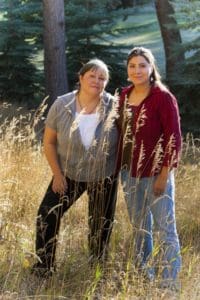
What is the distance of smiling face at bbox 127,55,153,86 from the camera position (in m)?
3.70

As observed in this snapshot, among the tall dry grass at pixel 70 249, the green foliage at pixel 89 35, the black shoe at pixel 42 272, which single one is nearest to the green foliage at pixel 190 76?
the green foliage at pixel 89 35

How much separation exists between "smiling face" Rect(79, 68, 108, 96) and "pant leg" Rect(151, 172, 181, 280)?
0.81 m

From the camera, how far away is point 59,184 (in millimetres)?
3852

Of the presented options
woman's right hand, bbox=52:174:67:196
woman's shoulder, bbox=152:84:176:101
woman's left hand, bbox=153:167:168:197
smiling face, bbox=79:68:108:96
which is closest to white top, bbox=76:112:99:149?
smiling face, bbox=79:68:108:96

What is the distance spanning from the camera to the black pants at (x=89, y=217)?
153 inches

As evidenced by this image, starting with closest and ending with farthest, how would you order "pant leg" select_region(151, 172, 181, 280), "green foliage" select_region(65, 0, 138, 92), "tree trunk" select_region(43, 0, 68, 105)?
"pant leg" select_region(151, 172, 181, 280) → "tree trunk" select_region(43, 0, 68, 105) → "green foliage" select_region(65, 0, 138, 92)

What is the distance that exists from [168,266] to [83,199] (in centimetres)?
190

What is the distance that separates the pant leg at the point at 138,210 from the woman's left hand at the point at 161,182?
0.08m

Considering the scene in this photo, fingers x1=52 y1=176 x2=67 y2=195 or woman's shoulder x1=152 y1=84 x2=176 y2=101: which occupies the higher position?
woman's shoulder x1=152 y1=84 x2=176 y2=101

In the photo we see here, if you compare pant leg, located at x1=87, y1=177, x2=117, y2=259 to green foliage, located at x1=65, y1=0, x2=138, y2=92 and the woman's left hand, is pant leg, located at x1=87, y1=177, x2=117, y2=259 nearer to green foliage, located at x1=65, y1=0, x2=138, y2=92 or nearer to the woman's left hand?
the woman's left hand

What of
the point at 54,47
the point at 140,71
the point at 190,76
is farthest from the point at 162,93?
the point at 54,47

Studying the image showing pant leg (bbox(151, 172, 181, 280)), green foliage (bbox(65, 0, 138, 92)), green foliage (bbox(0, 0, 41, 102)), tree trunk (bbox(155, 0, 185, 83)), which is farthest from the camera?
green foliage (bbox(0, 0, 41, 102))

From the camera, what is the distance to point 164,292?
3402mm

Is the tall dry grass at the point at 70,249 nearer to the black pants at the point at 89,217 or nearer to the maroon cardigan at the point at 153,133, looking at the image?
the black pants at the point at 89,217
